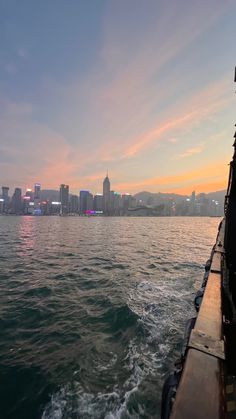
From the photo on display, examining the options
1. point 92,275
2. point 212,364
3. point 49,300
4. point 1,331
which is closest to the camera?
point 212,364

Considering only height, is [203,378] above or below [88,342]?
above

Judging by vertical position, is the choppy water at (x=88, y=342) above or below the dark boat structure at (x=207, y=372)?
below

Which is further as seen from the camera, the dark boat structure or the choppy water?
the choppy water

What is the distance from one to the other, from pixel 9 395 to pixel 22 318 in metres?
4.87

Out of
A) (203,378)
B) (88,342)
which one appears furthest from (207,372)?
(88,342)

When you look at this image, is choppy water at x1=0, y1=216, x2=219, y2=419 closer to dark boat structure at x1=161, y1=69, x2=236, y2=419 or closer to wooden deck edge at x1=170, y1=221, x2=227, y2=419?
dark boat structure at x1=161, y1=69, x2=236, y2=419

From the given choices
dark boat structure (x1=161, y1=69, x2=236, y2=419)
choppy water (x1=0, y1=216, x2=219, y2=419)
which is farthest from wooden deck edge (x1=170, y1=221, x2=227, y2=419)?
choppy water (x1=0, y1=216, x2=219, y2=419)

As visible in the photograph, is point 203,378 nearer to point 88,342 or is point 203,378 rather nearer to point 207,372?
point 207,372

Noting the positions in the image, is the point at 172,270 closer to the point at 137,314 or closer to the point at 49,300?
the point at 137,314

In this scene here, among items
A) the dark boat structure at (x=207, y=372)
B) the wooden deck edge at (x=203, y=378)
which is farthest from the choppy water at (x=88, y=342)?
the wooden deck edge at (x=203, y=378)

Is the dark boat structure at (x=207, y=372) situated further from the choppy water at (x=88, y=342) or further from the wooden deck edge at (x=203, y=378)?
the choppy water at (x=88, y=342)

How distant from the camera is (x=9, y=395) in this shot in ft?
21.5

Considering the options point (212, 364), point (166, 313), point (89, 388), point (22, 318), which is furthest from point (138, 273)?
point (212, 364)

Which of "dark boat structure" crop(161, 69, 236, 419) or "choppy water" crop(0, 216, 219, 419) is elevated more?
"dark boat structure" crop(161, 69, 236, 419)
